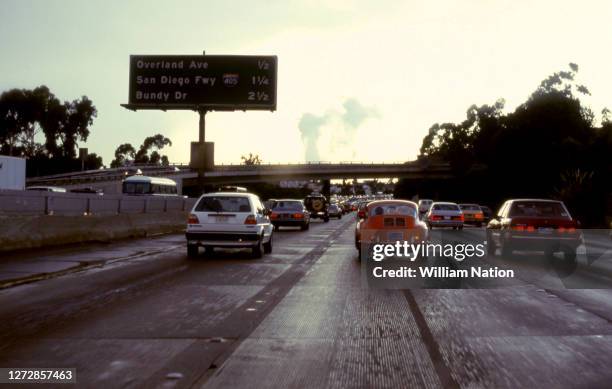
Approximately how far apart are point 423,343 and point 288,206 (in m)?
31.8

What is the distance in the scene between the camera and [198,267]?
1705 cm

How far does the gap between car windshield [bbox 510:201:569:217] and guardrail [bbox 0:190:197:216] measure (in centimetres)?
1319

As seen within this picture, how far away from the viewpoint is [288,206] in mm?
39719

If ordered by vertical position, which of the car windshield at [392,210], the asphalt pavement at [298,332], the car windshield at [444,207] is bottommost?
the asphalt pavement at [298,332]

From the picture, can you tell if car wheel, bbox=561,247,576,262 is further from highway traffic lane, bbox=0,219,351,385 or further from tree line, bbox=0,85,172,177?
tree line, bbox=0,85,172,177

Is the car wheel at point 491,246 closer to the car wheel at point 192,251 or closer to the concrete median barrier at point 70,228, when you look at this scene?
the car wheel at point 192,251

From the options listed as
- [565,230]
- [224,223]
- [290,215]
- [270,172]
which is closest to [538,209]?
[565,230]

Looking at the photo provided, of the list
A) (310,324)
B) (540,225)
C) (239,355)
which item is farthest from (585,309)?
(540,225)

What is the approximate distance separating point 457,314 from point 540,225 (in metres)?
9.35

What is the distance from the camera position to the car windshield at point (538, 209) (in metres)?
19.1

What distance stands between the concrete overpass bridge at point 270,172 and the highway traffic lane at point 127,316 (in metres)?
72.3

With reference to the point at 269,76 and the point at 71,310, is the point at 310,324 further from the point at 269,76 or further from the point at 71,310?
the point at 269,76

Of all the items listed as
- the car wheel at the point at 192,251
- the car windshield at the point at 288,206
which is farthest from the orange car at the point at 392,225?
the car windshield at the point at 288,206

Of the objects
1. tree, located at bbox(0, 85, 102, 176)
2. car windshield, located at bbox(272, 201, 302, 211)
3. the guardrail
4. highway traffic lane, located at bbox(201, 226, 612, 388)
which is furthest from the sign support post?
tree, located at bbox(0, 85, 102, 176)
